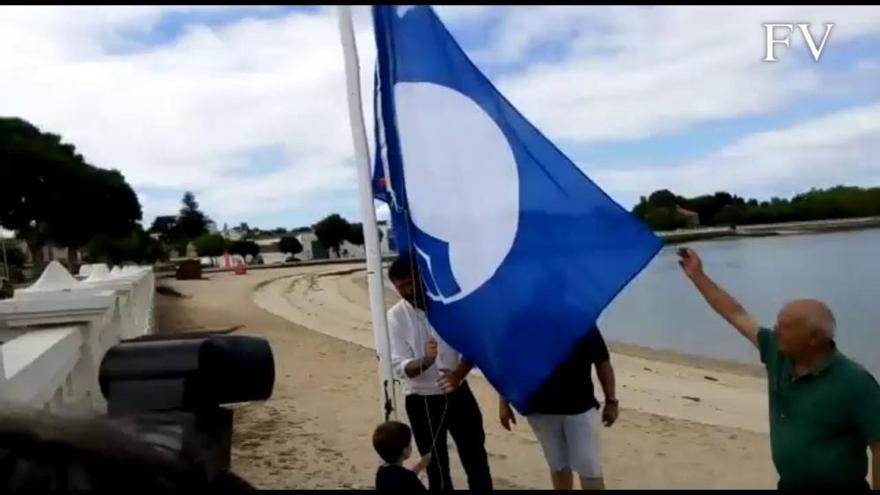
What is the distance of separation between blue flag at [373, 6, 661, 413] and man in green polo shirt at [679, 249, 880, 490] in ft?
2.48

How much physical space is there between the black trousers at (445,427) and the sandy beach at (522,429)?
1438mm

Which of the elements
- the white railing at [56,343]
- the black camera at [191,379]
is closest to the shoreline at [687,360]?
the white railing at [56,343]

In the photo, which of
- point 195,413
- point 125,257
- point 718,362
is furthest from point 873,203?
point 125,257

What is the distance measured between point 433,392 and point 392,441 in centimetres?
98

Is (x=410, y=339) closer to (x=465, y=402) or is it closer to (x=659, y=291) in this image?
(x=465, y=402)

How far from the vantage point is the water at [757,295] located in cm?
2288

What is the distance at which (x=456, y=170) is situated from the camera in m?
4.00

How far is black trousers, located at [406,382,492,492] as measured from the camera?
15.8ft

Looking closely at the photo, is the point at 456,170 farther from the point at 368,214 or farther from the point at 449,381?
the point at 449,381

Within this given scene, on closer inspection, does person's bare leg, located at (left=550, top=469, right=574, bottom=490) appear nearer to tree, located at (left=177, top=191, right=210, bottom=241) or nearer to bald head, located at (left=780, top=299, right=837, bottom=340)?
bald head, located at (left=780, top=299, right=837, bottom=340)

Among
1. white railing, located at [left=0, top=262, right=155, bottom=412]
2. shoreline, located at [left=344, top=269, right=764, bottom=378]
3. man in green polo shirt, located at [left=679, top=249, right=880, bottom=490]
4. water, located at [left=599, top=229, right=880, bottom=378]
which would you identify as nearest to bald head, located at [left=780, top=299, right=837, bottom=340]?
man in green polo shirt, located at [left=679, top=249, right=880, bottom=490]

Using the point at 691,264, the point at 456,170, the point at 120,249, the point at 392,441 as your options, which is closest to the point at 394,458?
the point at 392,441

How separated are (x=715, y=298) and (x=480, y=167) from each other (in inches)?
40.7

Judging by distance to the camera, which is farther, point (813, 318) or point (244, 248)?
point (244, 248)
